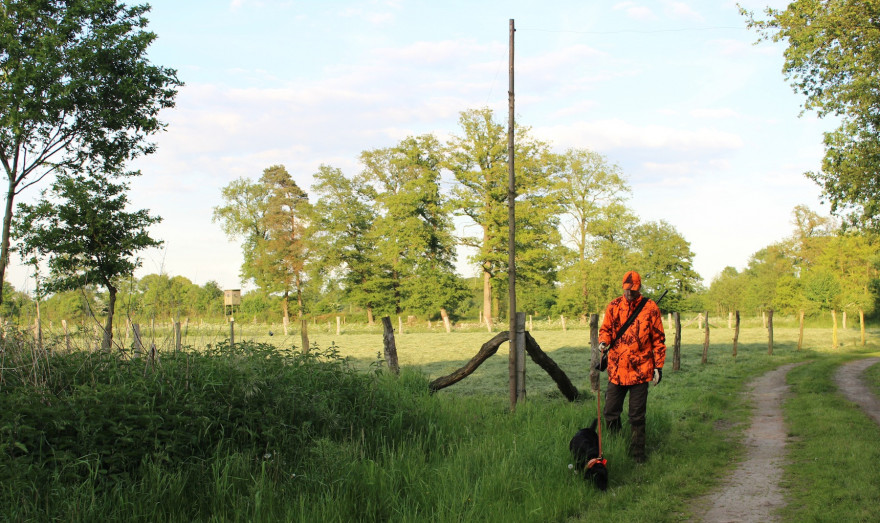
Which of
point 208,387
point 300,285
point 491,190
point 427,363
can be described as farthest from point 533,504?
point 300,285

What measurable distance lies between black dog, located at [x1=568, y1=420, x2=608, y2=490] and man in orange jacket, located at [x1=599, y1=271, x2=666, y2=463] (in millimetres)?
903

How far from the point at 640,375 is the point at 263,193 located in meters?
57.2

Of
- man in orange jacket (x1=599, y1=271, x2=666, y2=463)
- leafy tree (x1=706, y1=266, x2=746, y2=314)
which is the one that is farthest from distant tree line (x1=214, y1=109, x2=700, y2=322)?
man in orange jacket (x1=599, y1=271, x2=666, y2=463)

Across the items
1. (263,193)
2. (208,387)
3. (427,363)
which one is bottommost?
(427,363)

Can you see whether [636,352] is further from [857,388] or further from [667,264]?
[667,264]

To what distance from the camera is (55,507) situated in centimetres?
472

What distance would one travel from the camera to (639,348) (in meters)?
7.33

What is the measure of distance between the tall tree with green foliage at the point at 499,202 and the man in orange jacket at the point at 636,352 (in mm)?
38379

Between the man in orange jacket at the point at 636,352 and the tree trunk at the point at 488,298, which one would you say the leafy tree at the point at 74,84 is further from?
the tree trunk at the point at 488,298

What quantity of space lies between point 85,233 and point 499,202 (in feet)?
107

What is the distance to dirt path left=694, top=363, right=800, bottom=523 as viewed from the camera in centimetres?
545

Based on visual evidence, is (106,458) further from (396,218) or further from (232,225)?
(232,225)

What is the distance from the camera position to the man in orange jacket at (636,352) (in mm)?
7285

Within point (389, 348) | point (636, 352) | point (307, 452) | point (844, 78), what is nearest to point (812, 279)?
point (844, 78)
